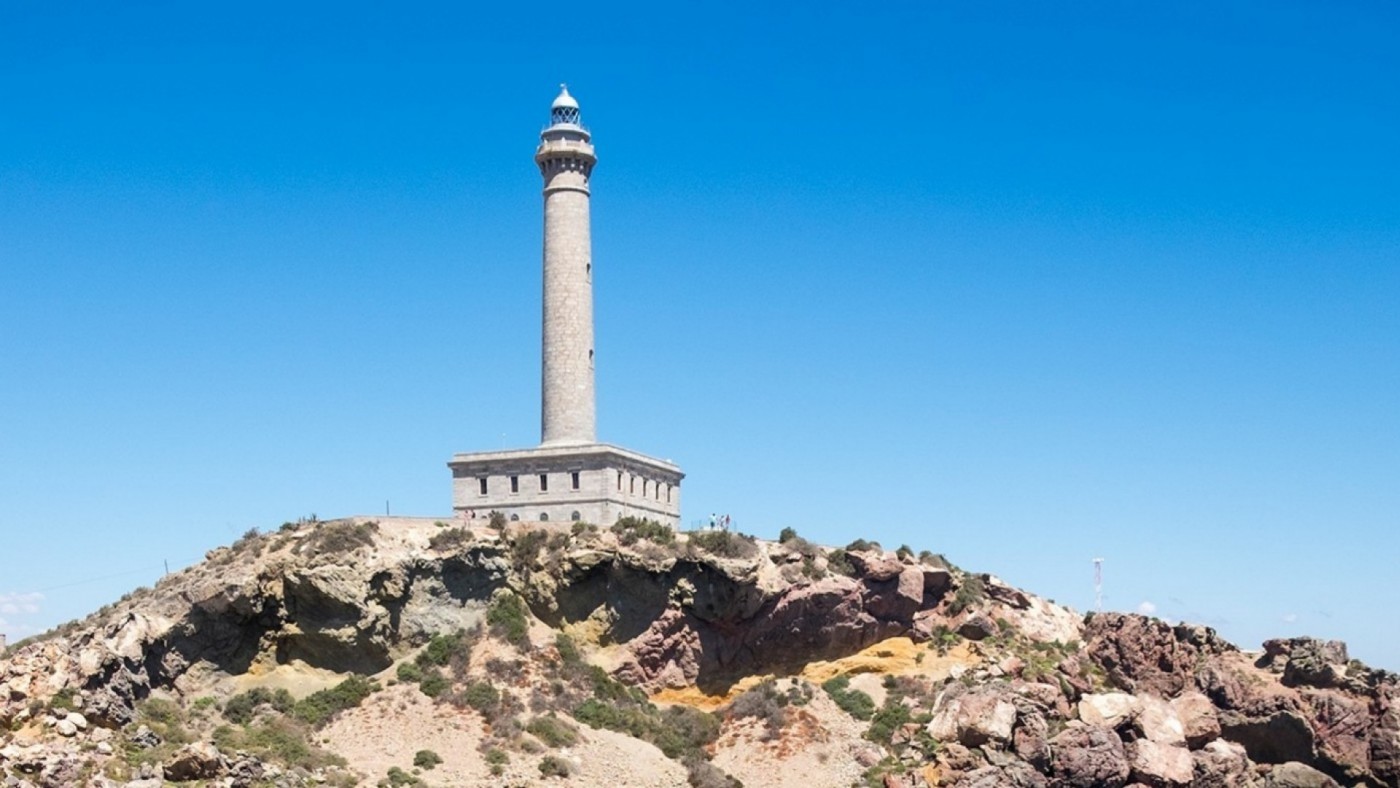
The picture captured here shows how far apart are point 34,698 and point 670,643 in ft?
86.3

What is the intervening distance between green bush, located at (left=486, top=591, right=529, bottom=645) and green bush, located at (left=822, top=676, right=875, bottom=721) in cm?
1280

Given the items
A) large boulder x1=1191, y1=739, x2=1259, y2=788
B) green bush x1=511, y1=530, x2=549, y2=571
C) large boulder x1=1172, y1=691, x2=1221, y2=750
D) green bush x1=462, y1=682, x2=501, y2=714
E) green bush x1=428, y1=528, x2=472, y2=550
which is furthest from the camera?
green bush x1=511, y1=530, x2=549, y2=571

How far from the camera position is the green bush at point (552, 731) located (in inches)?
2803

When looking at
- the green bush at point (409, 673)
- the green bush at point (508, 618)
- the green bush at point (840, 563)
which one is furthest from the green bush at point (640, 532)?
the green bush at point (409, 673)

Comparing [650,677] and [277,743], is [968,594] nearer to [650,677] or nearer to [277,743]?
[650,677]

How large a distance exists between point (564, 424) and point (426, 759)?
2379 cm

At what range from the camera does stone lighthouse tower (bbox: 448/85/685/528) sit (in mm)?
87625

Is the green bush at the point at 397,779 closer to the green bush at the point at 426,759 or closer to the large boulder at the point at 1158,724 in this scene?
the green bush at the point at 426,759

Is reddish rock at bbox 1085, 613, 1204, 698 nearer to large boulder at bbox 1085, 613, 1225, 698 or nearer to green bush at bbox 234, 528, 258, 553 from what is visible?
large boulder at bbox 1085, 613, 1225, 698

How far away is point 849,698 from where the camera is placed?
76250 mm

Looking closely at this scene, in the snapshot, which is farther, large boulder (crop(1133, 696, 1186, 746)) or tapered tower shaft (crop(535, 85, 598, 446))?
tapered tower shaft (crop(535, 85, 598, 446))

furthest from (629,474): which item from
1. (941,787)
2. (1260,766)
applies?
(1260,766)

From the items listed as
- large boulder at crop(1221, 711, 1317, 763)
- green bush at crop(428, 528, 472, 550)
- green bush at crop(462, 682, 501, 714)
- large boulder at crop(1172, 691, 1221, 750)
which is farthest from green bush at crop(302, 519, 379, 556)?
large boulder at crop(1221, 711, 1317, 763)

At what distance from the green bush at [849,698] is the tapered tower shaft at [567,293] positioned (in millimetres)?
18243
